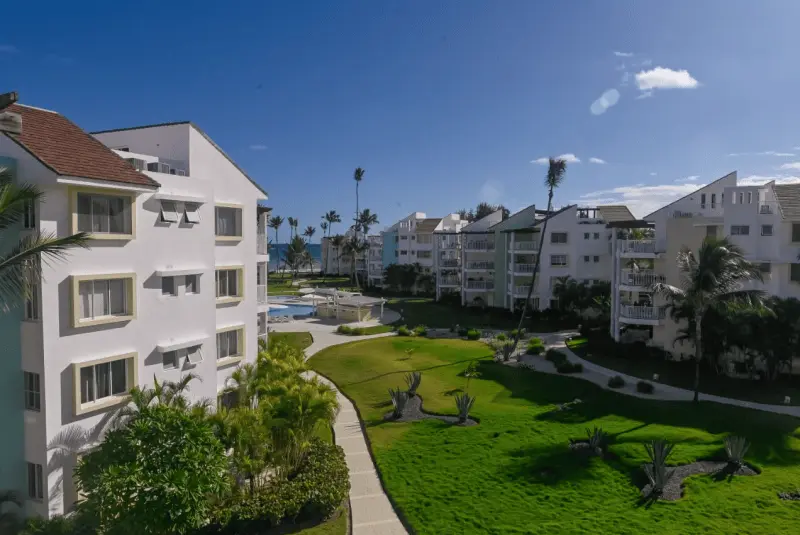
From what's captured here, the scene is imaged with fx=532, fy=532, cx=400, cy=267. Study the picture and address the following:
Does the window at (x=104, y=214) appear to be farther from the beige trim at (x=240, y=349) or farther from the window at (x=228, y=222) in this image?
the beige trim at (x=240, y=349)

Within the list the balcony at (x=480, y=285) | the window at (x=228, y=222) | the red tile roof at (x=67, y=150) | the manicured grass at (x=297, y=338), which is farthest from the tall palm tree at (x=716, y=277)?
the balcony at (x=480, y=285)

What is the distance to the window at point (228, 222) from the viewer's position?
70.9ft

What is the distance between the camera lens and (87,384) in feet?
50.5

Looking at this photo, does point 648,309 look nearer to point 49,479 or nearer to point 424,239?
point 49,479

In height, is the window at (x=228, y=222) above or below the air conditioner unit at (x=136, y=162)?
below

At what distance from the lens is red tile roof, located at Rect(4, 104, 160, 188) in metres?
14.7

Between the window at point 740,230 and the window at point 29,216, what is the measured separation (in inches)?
1439

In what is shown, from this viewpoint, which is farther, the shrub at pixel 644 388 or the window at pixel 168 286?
the shrub at pixel 644 388

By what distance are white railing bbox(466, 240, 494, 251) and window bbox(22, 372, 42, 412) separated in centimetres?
5421

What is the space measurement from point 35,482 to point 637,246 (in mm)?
36997

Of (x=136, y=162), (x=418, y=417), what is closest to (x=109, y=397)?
(x=136, y=162)

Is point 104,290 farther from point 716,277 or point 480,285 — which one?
point 480,285

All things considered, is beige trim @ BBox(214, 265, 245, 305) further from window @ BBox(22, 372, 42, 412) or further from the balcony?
the balcony

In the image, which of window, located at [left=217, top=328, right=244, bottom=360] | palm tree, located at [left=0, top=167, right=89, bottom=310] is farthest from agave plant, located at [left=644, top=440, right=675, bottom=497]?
palm tree, located at [left=0, top=167, right=89, bottom=310]
